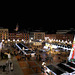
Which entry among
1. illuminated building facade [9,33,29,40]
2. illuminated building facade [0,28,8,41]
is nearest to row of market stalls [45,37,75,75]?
illuminated building facade [0,28,8,41]

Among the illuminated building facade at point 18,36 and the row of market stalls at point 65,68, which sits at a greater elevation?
the illuminated building facade at point 18,36

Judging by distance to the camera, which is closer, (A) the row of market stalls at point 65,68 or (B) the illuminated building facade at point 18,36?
(A) the row of market stalls at point 65,68

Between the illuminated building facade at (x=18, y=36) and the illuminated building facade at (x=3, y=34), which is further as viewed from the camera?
the illuminated building facade at (x=18, y=36)

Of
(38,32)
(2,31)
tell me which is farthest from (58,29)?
(2,31)

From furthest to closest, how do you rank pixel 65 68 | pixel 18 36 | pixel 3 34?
pixel 18 36 → pixel 3 34 → pixel 65 68

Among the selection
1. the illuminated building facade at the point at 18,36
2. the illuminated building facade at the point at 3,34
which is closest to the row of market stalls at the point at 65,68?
the illuminated building facade at the point at 3,34

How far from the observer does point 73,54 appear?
60.7 feet

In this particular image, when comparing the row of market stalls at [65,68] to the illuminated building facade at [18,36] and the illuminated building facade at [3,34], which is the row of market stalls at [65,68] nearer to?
the illuminated building facade at [3,34]

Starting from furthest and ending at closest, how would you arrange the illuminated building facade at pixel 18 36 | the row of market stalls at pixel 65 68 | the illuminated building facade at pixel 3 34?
1. the illuminated building facade at pixel 18 36
2. the illuminated building facade at pixel 3 34
3. the row of market stalls at pixel 65 68

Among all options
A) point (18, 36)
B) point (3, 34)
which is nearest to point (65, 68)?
point (18, 36)

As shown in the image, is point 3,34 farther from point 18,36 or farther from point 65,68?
point 65,68

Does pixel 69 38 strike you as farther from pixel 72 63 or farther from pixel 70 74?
pixel 70 74

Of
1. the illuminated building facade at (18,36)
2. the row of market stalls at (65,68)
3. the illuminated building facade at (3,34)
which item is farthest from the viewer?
the illuminated building facade at (18,36)

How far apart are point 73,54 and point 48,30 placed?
265 ft
